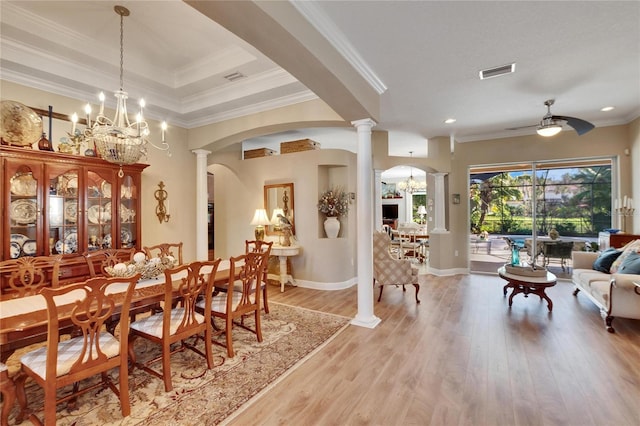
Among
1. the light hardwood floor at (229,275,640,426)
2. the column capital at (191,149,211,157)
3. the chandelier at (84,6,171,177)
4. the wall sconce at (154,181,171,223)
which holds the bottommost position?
the light hardwood floor at (229,275,640,426)

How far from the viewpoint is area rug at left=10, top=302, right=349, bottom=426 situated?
1970mm

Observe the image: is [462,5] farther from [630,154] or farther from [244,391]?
[630,154]

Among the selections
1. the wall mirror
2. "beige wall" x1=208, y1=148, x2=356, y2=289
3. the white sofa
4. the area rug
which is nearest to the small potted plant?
"beige wall" x1=208, y1=148, x2=356, y2=289

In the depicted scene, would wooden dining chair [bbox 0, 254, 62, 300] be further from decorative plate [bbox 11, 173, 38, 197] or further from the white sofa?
the white sofa

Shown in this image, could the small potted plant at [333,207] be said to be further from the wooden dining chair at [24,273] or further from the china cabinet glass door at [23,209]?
the china cabinet glass door at [23,209]

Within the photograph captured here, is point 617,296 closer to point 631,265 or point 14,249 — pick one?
point 631,265

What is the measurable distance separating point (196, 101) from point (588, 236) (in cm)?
765

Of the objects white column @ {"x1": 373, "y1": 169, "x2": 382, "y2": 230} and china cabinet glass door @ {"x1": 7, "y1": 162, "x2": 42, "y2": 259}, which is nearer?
china cabinet glass door @ {"x1": 7, "y1": 162, "x2": 42, "y2": 259}

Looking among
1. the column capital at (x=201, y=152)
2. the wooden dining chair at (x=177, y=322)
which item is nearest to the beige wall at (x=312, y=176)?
the column capital at (x=201, y=152)

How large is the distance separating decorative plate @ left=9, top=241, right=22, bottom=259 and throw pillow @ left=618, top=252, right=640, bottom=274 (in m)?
6.97

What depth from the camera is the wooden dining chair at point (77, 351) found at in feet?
5.49

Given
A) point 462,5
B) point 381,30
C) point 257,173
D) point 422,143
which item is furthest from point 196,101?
point 422,143

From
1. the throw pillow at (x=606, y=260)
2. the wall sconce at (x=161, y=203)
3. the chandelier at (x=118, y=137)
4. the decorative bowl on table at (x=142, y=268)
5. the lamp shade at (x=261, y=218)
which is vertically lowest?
the throw pillow at (x=606, y=260)

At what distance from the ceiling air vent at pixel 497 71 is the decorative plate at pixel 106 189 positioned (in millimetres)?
4779
